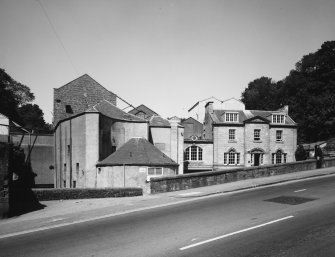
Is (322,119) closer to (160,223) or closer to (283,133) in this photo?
(283,133)

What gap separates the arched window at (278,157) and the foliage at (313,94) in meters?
Result: 14.9

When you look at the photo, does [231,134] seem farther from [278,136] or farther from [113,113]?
[113,113]

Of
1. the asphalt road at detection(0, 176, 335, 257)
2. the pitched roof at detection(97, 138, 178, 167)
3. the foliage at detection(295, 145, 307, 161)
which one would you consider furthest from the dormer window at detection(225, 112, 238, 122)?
the asphalt road at detection(0, 176, 335, 257)

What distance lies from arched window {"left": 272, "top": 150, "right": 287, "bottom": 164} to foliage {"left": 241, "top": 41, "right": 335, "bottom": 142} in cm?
1492

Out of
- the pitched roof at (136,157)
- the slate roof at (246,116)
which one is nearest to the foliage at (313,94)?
the slate roof at (246,116)

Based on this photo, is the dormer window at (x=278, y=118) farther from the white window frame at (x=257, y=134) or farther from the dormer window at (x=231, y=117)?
the dormer window at (x=231, y=117)

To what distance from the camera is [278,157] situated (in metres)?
45.2

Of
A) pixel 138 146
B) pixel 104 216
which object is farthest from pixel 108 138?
pixel 104 216

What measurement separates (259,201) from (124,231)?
7719 millimetres

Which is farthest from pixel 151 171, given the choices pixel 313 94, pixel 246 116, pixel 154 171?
pixel 313 94

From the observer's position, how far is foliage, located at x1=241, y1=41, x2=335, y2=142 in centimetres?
5406

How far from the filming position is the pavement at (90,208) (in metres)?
12.0

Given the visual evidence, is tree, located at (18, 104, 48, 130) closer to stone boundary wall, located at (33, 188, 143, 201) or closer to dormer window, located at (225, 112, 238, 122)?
dormer window, located at (225, 112, 238, 122)

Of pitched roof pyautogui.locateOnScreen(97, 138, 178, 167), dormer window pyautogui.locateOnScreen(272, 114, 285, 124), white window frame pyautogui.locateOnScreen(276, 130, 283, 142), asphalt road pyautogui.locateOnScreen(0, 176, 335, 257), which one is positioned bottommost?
asphalt road pyautogui.locateOnScreen(0, 176, 335, 257)
